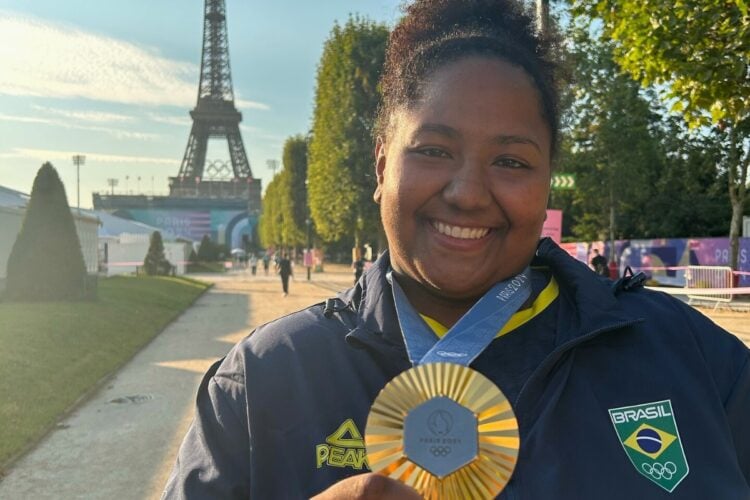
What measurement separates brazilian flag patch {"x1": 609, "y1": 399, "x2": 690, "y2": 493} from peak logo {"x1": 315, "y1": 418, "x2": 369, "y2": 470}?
0.46 meters

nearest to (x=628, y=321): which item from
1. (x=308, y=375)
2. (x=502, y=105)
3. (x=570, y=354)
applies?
(x=570, y=354)

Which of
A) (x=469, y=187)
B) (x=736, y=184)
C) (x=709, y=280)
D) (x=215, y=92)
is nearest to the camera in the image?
(x=469, y=187)

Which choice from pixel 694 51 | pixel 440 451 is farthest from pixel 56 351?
pixel 440 451

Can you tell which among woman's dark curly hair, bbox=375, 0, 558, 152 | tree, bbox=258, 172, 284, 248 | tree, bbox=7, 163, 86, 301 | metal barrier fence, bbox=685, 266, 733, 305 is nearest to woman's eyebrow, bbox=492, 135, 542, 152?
woman's dark curly hair, bbox=375, 0, 558, 152

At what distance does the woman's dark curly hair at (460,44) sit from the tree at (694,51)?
19.3ft

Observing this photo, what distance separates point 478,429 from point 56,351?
30.1ft

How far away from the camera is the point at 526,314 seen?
1.36 metres

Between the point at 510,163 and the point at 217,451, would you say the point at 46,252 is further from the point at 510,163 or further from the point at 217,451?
the point at 510,163

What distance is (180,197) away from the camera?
307 feet

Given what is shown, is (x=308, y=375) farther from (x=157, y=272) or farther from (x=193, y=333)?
(x=157, y=272)

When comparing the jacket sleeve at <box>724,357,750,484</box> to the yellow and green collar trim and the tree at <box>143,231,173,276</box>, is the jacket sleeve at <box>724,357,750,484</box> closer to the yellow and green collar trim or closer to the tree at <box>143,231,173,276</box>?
the yellow and green collar trim

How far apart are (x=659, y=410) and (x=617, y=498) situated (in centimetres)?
20

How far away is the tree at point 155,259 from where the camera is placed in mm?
30969

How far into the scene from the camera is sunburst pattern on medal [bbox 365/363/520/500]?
1.00 m
